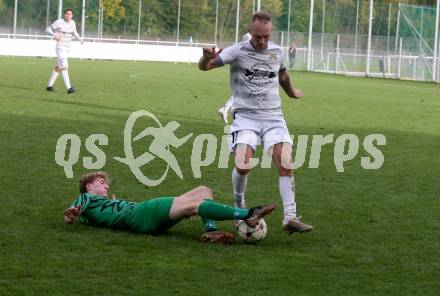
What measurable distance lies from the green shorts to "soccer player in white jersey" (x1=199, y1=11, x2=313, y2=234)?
36.7 inches

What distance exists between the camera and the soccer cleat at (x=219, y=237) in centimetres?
766

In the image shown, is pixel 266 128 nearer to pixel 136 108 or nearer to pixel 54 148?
pixel 54 148

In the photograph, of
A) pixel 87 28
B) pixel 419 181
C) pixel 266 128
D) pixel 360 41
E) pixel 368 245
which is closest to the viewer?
pixel 368 245

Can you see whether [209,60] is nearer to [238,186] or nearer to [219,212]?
[238,186]

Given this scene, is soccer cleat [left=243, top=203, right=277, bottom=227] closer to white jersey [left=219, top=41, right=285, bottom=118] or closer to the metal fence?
white jersey [left=219, top=41, right=285, bottom=118]

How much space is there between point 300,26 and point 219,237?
182 feet

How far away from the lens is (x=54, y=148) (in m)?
13.2

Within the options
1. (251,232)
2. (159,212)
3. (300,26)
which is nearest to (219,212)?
(251,232)

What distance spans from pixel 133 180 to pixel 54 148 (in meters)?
2.73

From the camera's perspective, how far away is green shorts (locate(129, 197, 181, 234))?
7760 millimetres

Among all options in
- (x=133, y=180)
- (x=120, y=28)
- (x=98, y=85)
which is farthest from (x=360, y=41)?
(x=133, y=180)

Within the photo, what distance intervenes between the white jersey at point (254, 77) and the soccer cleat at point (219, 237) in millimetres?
1352

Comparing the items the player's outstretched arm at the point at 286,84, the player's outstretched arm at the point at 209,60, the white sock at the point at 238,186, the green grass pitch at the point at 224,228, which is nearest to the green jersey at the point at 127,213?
the green grass pitch at the point at 224,228

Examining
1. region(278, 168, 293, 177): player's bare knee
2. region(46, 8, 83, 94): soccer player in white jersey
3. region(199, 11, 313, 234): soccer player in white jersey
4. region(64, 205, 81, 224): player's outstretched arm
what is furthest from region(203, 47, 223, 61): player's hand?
region(46, 8, 83, 94): soccer player in white jersey
